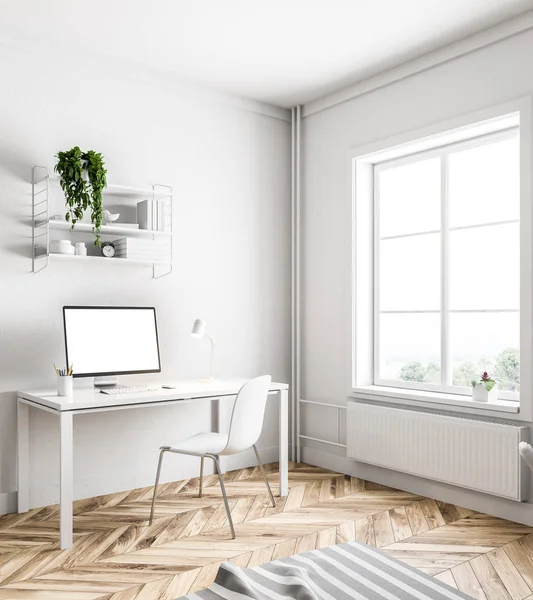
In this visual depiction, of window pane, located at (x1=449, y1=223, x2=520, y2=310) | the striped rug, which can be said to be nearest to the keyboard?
the striped rug

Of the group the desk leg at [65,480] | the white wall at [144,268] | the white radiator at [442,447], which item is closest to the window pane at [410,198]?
the white wall at [144,268]

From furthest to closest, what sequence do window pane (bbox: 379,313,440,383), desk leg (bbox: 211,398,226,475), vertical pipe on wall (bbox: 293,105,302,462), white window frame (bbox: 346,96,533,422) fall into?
vertical pipe on wall (bbox: 293,105,302,462)
desk leg (bbox: 211,398,226,475)
window pane (bbox: 379,313,440,383)
white window frame (bbox: 346,96,533,422)

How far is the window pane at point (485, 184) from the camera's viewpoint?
3.37 m

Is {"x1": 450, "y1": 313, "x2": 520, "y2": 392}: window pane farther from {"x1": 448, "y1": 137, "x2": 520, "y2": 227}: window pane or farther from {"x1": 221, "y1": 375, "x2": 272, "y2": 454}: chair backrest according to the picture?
{"x1": 221, "y1": 375, "x2": 272, "y2": 454}: chair backrest

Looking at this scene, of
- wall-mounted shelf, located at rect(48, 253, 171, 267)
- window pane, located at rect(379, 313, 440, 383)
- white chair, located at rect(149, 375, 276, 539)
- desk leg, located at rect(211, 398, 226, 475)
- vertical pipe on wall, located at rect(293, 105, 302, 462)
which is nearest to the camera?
white chair, located at rect(149, 375, 276, 539)

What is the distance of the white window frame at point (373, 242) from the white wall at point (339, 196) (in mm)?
66

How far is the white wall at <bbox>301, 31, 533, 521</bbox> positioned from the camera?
3.35 m

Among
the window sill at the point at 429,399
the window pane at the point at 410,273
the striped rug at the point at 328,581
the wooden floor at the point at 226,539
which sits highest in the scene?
the window pane at the point at 410,273

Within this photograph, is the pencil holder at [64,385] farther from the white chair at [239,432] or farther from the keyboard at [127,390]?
the white chair at [239,432]

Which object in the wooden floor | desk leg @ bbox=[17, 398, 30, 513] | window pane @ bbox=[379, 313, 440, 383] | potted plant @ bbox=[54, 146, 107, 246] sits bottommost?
the wooden floor

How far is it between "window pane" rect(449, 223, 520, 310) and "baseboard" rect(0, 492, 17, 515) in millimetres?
2749

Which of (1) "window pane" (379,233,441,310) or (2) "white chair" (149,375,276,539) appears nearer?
(2) "white chair" (149,375,276,539)

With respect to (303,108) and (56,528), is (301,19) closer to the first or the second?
(303,108)

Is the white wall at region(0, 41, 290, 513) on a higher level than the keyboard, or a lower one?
higher
